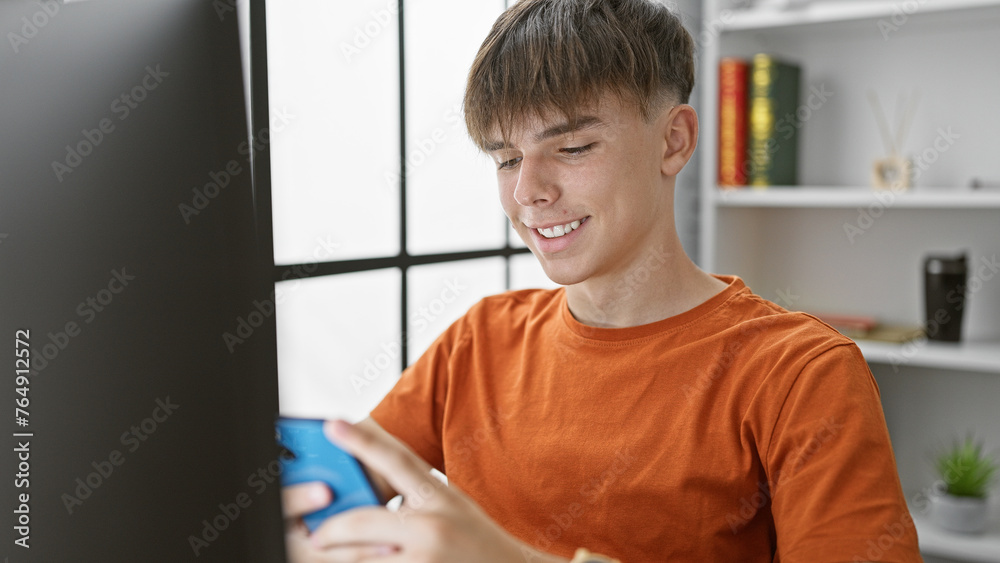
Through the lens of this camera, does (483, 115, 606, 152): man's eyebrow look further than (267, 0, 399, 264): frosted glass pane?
No

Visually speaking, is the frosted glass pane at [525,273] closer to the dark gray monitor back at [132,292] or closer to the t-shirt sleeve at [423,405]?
the t-shirt sleeve at [423,405]

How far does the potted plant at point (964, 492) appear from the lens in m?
1.88

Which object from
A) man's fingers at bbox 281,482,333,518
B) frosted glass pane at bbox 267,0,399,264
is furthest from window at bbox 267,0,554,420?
man's fingers at bbox 281,482,333,518

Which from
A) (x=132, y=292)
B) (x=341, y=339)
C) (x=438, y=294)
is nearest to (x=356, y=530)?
(x=132, y=292)

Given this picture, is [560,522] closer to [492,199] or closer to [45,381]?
[45,381]

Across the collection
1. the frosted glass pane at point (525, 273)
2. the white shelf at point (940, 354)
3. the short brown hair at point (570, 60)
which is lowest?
the white shelf at point (940, 354)

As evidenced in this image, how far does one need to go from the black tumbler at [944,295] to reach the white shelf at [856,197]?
0.14 meters

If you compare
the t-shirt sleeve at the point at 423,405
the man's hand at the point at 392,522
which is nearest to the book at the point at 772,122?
the t-shirt sleeve at the point at 423,405

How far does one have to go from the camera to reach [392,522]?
0.46 meters

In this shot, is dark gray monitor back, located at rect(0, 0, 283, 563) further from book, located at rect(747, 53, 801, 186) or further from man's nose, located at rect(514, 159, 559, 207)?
book, located at rect(747, 53, 801, 186)

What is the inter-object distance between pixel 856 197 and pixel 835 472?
1.36 metres

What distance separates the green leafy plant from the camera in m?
1.88

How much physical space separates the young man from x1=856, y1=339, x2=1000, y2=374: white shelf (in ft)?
3.67

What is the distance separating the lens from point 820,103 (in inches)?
86.1
